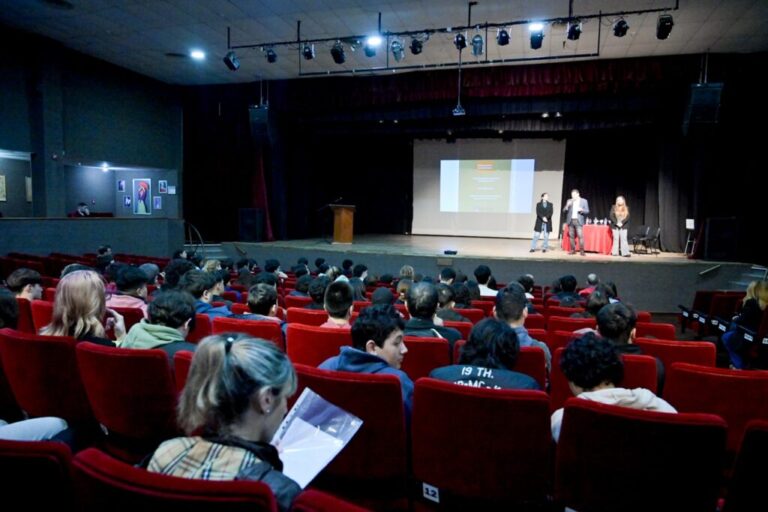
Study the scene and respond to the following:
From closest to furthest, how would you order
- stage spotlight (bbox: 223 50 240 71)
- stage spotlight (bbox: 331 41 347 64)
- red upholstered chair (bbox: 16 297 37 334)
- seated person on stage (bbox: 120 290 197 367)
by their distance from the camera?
seated person on stage (bbox: 120 290 197 367) < red upholstered chair (bbox: 16 297 37 334) < stage spotlight (bbox: 331 41 347 64) < stage spotlight (bbox: 223 50 240 71)

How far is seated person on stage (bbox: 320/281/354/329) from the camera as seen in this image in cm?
322

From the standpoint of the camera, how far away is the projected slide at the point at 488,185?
1439 cm

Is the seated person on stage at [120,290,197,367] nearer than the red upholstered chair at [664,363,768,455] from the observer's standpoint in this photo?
No

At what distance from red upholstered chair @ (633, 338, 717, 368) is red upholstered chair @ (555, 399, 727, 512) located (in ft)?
5.52

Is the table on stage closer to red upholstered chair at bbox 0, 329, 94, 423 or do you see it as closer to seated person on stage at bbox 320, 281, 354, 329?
seated person on stage at bbox 320, 281, 354, 329

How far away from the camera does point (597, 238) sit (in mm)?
11148

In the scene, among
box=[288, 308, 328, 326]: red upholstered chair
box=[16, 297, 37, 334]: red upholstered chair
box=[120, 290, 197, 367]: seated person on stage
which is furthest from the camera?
box=[288, 308, 328, 326]: red upholstered chair

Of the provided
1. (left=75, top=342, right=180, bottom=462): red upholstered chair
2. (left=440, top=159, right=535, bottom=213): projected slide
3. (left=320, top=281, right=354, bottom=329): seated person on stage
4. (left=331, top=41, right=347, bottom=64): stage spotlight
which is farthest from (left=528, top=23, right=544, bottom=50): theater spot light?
(left=75, top=342, right=180, bottom=462): red upholstered chair

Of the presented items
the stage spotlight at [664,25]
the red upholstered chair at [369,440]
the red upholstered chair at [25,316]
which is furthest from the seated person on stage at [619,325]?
the stage spotlight at [664,25]

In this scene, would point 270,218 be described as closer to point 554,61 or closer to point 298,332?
point 554,61

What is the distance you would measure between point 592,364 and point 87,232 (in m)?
10.7

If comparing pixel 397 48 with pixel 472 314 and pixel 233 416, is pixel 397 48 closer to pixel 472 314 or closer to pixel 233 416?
pixel 472 314

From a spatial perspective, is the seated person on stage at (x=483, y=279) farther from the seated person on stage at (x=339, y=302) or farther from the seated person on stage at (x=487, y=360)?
the seated person on stage at (x=487, y=360)

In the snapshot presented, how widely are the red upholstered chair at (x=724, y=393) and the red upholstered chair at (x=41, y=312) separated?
12.3 ft
